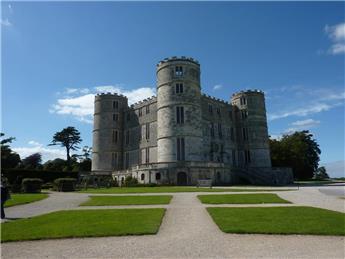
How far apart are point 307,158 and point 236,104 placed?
23.7 meters

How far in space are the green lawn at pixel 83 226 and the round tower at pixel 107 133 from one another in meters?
45.8

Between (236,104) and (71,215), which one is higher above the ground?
(236,104)

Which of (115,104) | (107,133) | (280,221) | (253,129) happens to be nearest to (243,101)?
(253,129)

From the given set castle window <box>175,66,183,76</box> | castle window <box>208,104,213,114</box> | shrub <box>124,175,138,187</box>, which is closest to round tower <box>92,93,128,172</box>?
shrub <box>124,175,138,187</box>

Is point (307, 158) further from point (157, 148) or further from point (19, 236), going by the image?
point (19, 236)

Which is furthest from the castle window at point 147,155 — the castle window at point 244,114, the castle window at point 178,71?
the castle window at point 244,114

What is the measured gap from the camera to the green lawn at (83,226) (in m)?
9.78

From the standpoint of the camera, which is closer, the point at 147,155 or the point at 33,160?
the point at 147,155

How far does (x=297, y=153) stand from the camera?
65.6 m

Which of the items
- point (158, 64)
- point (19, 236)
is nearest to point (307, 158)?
point (158, 64)

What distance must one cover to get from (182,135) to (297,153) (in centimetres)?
3039

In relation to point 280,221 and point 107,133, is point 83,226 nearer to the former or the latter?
point 280,221

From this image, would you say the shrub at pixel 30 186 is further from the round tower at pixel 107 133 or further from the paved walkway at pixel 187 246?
the paved walkway at pixel 187 246

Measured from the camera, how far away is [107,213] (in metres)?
14.1
